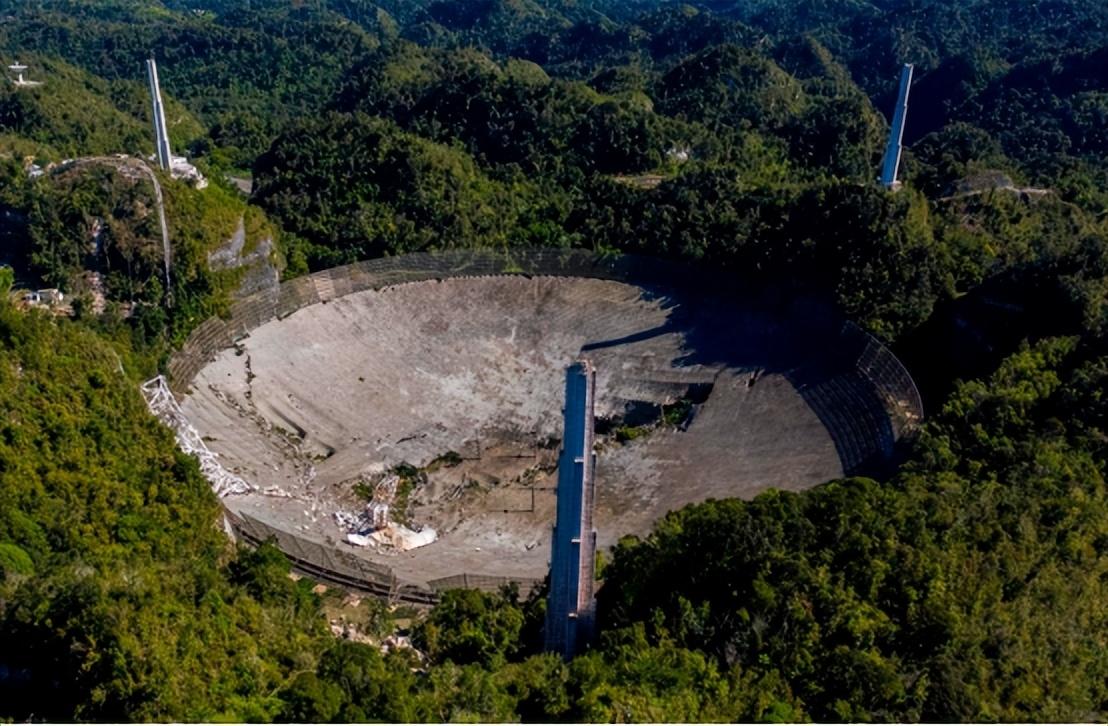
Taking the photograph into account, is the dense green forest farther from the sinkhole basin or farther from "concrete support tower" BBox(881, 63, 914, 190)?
the sinkhole basin

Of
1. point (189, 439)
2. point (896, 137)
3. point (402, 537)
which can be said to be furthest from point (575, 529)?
point (896, 137)

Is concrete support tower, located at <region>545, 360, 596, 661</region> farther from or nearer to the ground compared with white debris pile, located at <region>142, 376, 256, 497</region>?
nearer to the ground

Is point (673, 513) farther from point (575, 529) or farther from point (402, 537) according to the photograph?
point (402, 537)

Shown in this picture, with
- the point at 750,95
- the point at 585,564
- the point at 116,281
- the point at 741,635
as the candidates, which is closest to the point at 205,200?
the point at 116,281

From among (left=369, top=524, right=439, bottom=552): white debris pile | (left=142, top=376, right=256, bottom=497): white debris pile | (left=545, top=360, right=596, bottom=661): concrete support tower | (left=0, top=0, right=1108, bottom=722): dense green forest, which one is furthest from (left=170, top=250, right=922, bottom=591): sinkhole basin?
(left=545, top=360, right=596, bottom=661): concrete support tower

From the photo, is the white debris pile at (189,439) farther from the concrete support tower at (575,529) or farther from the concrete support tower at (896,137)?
the concrete support tower at (896,137)
